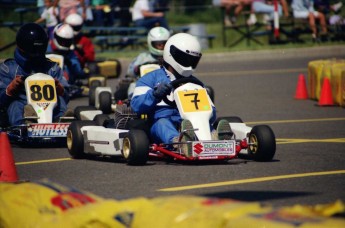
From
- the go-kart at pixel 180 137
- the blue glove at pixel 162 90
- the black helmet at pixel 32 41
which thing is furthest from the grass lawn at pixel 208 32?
the blue glove at pixel 162 90

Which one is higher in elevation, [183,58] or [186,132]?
[183,58]

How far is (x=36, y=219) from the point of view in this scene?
595 centimetres

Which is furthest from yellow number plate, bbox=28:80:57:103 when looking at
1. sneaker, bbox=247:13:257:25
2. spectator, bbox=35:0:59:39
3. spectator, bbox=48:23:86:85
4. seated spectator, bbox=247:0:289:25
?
sneaker, bbox=247:13:257:25

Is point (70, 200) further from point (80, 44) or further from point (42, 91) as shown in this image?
point (80, 44)

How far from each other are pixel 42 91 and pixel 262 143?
3231 millimetres

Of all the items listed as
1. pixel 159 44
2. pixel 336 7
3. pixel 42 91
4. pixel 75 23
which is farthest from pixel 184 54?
pixel 336 7

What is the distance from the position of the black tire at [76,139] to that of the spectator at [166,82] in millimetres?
614

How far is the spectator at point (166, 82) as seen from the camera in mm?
10352

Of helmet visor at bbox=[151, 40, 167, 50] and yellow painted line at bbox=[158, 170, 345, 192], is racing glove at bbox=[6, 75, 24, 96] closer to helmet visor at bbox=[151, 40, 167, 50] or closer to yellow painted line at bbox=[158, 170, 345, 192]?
helmet visor at bbox=[151, 40, 167, 50]

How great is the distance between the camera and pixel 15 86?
39.8 feet

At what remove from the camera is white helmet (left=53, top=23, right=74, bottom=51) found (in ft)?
58.0

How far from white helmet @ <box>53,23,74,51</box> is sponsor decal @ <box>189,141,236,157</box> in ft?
27.5

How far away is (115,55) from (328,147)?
14752 millimetres

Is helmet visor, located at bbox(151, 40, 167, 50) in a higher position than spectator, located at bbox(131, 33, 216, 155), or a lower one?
lower
